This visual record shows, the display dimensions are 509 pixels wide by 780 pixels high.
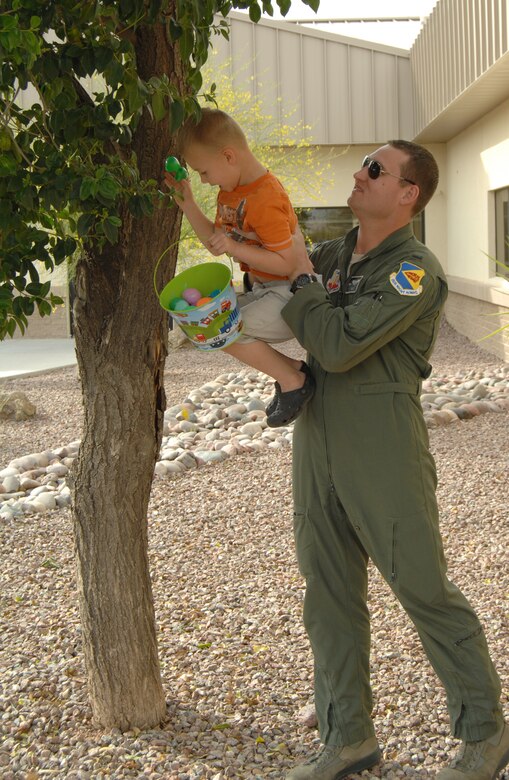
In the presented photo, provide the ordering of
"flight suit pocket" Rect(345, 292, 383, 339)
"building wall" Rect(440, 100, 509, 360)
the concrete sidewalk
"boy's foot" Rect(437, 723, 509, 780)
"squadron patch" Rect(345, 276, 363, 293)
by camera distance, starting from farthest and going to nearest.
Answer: the concrete sidewalk < "building wall" Rect(440, 100, 509, 360) < "squadron patch" Rect(345, 276, 363, 293) < "boy's foot" Rect(437, 723, 509, 780) < "flight suit pocket" Rect(345, 292, 383, 339)

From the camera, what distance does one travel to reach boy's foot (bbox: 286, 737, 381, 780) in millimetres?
2852

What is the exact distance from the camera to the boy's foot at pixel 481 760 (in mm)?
2744

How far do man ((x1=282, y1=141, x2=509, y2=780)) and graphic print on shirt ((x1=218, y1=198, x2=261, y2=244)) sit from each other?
22 cm

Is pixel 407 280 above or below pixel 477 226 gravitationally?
below

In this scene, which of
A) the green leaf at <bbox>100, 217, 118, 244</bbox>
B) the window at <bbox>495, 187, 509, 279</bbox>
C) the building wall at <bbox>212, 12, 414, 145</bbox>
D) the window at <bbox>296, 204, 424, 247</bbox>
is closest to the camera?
the green leaf at <bbox>100, 217, 118, 244</bbox>

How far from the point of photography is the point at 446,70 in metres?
13.8

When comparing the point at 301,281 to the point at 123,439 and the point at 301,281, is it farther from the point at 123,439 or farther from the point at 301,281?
the point at 123,439

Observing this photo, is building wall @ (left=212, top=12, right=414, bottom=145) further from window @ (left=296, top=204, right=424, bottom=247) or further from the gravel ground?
the gravel ground

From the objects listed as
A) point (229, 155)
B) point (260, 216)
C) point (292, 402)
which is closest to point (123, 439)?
point (292, 402)

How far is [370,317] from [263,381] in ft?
31.1

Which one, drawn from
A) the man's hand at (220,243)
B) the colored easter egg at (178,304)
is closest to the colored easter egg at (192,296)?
the colored easter egg at (178,304)

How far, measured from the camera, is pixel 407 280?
2639mm

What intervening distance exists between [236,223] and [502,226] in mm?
11826

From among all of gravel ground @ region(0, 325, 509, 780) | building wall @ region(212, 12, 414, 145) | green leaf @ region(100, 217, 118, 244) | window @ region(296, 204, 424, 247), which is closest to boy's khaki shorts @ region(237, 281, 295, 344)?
green leaf @ region(100, 217, 118, 244)
